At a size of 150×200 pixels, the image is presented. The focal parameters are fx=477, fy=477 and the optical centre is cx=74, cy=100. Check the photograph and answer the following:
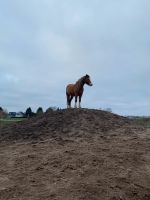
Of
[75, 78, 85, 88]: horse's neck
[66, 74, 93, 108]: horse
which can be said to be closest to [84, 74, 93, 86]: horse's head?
[66, 74, 93, 108]: horse

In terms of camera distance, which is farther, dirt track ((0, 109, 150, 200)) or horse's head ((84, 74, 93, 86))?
horse's head ((84, 74, 93, 86))

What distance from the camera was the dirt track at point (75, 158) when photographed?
11.0 metres

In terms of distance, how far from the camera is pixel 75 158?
1300 cm

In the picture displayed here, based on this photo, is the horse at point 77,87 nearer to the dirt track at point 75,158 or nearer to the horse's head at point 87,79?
the horse's head at point 87,79

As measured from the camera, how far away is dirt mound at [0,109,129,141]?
51.8 ft

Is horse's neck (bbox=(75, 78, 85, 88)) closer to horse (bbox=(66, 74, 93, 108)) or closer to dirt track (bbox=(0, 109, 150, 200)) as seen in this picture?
horse (bbox=(66, 74, 93, 108))

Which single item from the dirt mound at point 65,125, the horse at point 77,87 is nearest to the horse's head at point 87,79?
the horse at point 77,87

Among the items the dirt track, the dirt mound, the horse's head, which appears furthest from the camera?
the horse's head

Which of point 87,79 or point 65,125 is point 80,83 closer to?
point 87,79

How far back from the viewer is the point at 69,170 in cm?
1217

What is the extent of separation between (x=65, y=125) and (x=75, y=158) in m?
3.38

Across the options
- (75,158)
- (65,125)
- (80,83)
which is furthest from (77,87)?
(75,158)

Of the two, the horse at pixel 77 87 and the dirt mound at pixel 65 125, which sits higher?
the horse at pixel 77 87

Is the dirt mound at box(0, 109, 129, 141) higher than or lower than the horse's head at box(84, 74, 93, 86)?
lower
